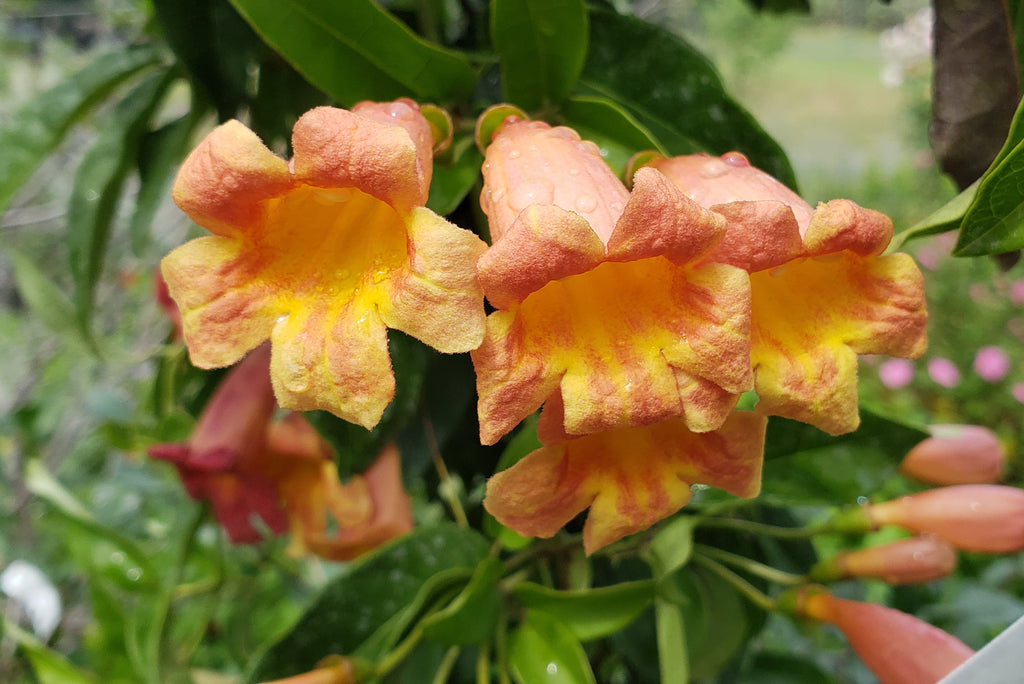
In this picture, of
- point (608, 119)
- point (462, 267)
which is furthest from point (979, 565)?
point (462, 267)

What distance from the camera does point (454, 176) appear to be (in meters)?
0.47

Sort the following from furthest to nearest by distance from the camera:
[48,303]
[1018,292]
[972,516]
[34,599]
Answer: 1. [1018,292]
2. [34,599]
3. [48,303]
4. [972,516]

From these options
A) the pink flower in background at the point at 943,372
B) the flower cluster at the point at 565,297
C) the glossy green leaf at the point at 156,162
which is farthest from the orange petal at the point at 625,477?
the pink flower in background at the point at 943,372

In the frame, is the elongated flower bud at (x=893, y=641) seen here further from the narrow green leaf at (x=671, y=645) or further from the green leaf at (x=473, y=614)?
the green leaf at (x=473, y=614)

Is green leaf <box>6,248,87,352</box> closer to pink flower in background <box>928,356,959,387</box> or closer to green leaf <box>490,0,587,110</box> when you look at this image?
green leaf <box>490,0,587,110</box>

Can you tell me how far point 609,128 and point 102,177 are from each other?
1.76 ft

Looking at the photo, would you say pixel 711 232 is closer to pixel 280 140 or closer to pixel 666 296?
pixel 666 296

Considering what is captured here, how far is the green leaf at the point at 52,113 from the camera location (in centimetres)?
69

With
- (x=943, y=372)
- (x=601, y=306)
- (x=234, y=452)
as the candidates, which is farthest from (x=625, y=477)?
(x=943, y=372)


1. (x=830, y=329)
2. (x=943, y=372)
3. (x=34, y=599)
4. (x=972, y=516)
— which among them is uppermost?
(x=830, y=329)

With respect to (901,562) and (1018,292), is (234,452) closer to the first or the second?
(901,562)

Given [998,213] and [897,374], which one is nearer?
[998,213]

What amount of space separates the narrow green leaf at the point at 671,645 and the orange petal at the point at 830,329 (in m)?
0.24

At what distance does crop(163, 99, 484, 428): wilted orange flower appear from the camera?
0.34m
